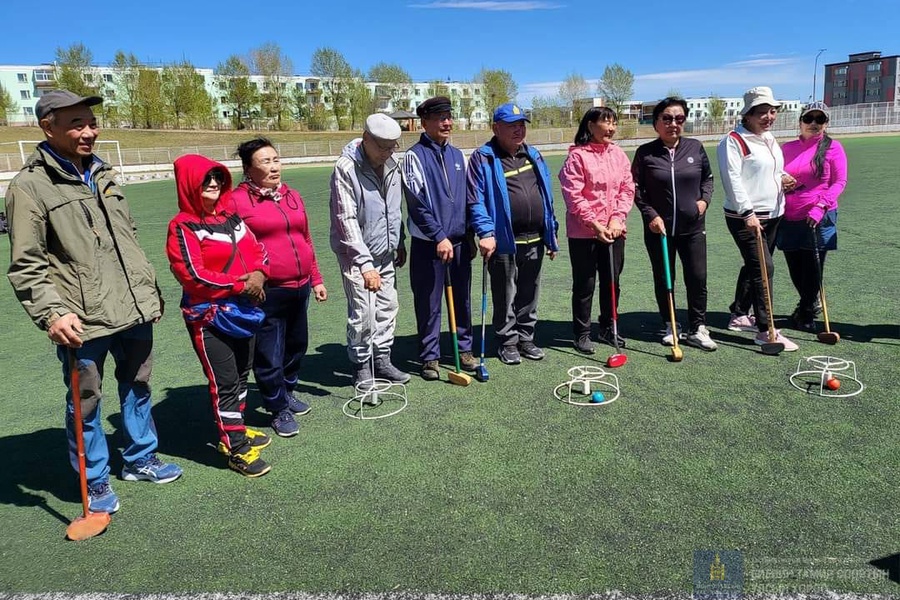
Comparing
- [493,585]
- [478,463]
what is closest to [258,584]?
[493,585]

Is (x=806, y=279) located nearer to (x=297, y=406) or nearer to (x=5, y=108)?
(x=297, y=406)

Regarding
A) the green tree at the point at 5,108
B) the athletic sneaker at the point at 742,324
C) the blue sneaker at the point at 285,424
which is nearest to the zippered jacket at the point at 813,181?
the athletic sneaker at the point at 742,324

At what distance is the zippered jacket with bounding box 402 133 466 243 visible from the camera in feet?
16.4

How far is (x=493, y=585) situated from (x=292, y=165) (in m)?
48.0

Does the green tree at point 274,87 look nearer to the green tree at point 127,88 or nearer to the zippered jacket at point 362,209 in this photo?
the green tree at point 127,88

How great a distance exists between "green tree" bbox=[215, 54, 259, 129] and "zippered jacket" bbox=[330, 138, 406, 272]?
8226 cm

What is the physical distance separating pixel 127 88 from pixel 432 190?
3177 inches

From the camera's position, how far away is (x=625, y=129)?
64.9 meters

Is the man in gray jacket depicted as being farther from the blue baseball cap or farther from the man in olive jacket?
the man in olive jacket

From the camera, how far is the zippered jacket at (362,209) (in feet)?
15.3

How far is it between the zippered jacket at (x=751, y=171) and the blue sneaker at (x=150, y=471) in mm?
4771

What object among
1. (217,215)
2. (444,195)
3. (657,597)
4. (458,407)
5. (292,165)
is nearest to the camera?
(657,597)

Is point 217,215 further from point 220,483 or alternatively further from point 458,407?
point 458,407
